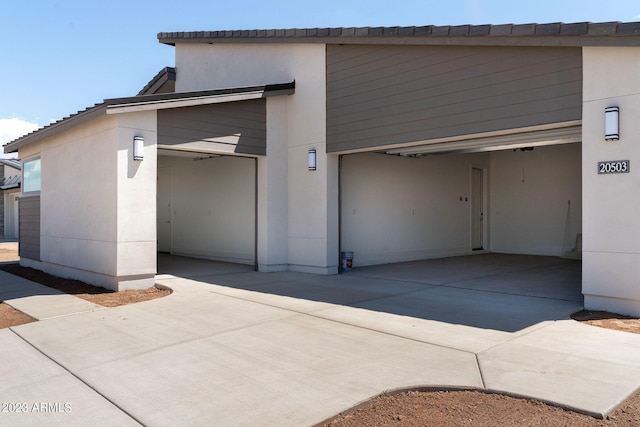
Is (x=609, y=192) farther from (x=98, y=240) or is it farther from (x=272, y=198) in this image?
(x=98, y=240)

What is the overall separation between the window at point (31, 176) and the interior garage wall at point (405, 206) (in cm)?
761

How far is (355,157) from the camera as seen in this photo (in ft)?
37.6

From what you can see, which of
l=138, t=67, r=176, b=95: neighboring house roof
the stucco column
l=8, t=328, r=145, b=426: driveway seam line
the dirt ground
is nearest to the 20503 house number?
the dirt ground

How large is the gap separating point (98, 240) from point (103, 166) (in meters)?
1.41

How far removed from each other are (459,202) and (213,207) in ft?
24.9

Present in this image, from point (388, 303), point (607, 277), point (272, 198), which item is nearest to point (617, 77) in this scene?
point (607, 277)

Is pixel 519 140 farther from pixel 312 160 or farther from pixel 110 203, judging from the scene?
pixel 110 203

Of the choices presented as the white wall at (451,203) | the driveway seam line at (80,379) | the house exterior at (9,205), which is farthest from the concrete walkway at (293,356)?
the house exterior at (9,205)

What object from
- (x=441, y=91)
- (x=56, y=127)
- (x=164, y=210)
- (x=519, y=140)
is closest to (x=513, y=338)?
(x=519, y=140)

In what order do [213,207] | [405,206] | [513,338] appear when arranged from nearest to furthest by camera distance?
1. [513,338]
2. [405,206]
3. [213,207]

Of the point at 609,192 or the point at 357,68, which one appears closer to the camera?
the point at 609,192

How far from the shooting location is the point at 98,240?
28.7 ft

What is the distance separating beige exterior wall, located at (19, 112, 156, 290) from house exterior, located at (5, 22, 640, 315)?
0.04m

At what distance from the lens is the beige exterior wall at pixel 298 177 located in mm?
10312
